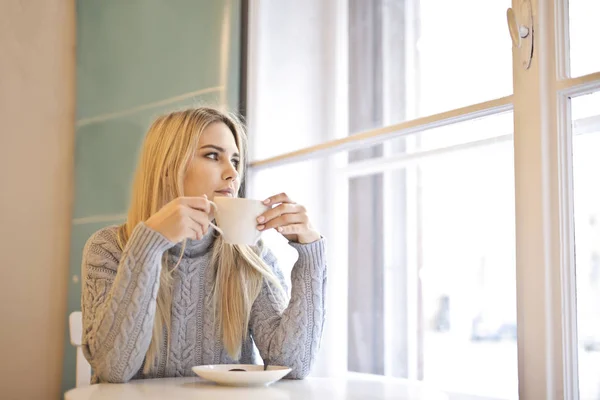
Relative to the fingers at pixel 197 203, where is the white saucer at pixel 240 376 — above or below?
below

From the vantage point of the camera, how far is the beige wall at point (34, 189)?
2.01 meters

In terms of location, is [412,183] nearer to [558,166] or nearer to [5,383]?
[558,166]

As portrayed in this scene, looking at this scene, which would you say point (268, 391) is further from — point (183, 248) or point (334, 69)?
point (334, 69)

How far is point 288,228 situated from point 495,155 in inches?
31.8

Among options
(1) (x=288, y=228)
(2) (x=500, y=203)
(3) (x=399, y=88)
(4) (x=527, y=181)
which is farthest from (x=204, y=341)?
(3) (x=399, y=88)

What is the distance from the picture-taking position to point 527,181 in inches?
53.2

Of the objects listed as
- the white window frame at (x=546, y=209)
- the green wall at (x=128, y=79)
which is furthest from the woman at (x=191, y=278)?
the green wall at (x=128, y=79)

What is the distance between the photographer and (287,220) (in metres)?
1.35

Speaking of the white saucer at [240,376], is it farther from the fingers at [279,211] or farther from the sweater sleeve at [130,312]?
the fingers at [279,211]

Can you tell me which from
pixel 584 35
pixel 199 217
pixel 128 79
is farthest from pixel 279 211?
pixel 128 79

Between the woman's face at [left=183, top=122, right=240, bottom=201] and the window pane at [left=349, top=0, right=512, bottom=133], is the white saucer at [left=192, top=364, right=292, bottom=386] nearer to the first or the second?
the woman's face at [left=183, top=122, right=240, bottom=201]

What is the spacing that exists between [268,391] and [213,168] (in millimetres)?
597

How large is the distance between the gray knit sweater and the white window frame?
0.42 metres

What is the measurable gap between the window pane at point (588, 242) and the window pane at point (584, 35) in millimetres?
60
